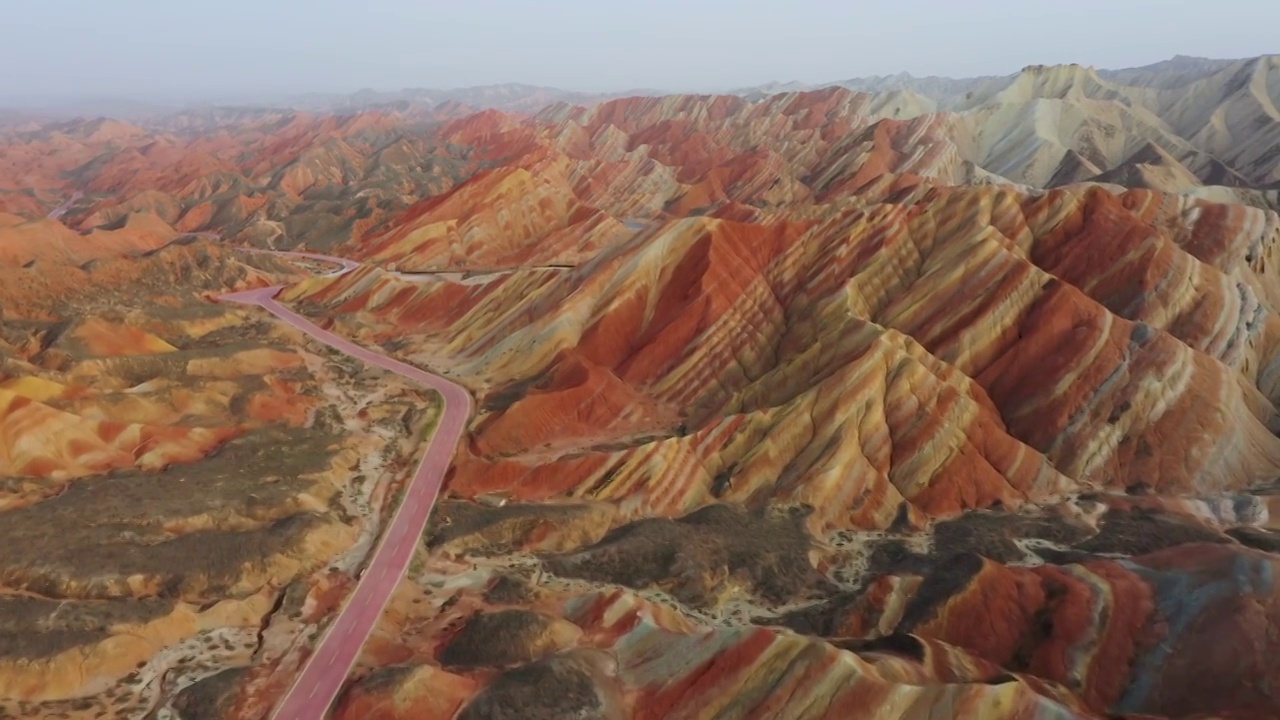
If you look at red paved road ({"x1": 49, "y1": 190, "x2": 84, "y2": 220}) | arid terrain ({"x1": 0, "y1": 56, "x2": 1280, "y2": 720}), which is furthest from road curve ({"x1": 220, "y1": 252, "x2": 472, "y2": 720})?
red paved road ({"x1": 49, "y1": 190, "x2": 84, "y2": 220})

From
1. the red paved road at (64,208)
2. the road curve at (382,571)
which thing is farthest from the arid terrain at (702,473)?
the red paved road at (64,208)

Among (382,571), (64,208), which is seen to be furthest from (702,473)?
(64,208)

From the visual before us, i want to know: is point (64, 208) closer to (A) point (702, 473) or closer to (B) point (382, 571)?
(B) point (382, 571)

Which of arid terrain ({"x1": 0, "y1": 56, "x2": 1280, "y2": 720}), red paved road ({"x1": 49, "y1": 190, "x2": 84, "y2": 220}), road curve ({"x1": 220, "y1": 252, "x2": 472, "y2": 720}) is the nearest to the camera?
arid terrain ({"x1": 0, "y1": 56, "x2": 1280, "y2": 720})

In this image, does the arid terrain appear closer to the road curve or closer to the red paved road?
the road curve

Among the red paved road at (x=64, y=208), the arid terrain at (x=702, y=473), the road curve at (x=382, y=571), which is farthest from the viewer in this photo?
the red paved road at (x=64, y=208)

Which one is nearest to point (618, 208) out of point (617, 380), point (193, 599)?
point (617, 380)

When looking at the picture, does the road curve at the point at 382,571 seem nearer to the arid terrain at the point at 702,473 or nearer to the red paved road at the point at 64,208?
the arid terrain at the point at 702,473
